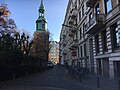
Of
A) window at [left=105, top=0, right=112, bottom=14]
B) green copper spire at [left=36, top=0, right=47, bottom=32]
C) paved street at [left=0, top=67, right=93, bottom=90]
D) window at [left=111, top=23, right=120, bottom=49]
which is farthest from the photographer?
green copper spire at [left=36, top=0, right=47, bottom=32]

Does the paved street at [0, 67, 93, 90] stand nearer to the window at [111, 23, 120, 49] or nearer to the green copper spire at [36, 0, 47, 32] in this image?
the window at [111, 23, 120, 49]

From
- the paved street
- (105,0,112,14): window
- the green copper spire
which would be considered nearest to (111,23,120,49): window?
(105,0,112,14): window

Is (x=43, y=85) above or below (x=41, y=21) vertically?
below

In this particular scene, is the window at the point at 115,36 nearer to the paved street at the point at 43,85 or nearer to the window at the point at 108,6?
the window at the point at 108,6

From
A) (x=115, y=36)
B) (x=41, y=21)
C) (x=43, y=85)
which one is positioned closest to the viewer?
(x=43, y=85)

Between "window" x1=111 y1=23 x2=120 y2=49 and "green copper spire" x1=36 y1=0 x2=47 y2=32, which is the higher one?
"green copper spire" x1=36 y1=0 x2=47 y2=32

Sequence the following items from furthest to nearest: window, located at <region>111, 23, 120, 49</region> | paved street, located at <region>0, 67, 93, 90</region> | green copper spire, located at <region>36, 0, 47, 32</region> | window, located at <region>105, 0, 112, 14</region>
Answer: green copper spire, located at <region>36, 0, 47, 32</region>
window, located at <region>105, 0, 112, 14</region>
window, located at <region>111, 23, 120, 49</region>
paved street, located at <region>0, 67, 93, 90</region>

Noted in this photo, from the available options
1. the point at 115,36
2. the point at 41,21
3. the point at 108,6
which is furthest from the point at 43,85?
the point at 41,21

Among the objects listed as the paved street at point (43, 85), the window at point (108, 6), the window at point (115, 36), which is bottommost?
the paved street at point (43, 85)

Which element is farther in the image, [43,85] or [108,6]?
[108,6]

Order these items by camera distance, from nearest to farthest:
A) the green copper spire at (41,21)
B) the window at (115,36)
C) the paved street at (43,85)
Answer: the paved street at (43,85)
the window at (115,36)
the green copper spire at (41,21)

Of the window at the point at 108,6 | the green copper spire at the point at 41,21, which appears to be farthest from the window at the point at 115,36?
the green copper spire at the point at 41,21

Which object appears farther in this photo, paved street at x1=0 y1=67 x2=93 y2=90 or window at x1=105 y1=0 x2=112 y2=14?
window at x1=105 y1=0 x2=112 y2=14

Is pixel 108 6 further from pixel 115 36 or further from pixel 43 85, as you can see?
pixel 43 85
